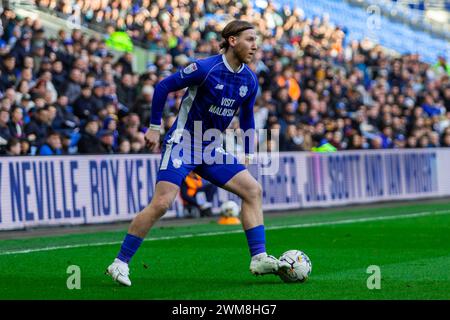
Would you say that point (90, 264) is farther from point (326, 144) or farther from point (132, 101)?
point (326, 144)

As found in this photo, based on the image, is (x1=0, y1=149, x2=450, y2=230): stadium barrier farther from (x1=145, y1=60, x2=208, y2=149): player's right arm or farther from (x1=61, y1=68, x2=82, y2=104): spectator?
(x1=145, y1=60, x2=208, y2=149): player's right arm

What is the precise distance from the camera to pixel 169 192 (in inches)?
393

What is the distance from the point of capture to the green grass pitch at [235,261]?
9.33 meters

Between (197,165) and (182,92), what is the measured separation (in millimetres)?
14454

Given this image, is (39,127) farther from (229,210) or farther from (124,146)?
(229,210)

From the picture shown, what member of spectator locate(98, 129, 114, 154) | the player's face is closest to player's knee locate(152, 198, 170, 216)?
the player's face

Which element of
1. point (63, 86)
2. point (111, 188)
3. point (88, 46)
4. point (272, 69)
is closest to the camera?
point (111, 188)

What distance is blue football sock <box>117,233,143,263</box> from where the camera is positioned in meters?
9.95

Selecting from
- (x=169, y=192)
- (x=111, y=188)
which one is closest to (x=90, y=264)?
(x=169, y=192)

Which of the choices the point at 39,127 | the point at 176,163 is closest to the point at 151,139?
the point at 176,163

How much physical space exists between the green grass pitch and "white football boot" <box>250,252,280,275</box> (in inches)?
5.2

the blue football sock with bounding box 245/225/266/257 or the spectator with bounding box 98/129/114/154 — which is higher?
the spectator with bounding box 98/129/114/154

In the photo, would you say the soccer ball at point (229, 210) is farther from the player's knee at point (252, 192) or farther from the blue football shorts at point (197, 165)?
the player's knee at point (252, 192)

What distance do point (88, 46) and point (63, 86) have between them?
180cm
